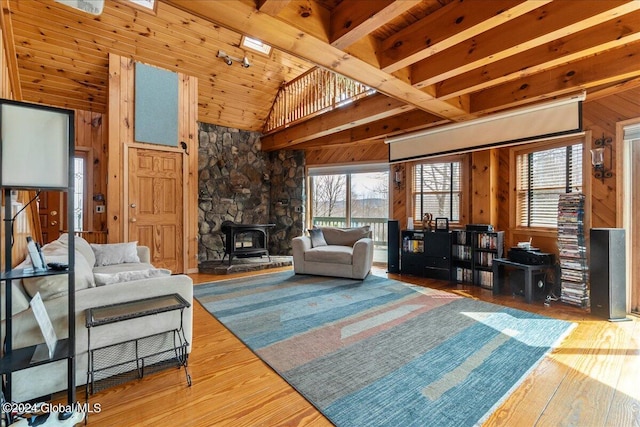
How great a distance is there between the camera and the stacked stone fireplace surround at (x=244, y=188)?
628cm

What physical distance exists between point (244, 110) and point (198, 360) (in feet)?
17.7

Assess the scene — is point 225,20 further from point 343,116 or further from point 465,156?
point 465,156

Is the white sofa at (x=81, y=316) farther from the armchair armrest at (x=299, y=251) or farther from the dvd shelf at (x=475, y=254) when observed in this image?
the dvd shelf at (x=475, y=254)

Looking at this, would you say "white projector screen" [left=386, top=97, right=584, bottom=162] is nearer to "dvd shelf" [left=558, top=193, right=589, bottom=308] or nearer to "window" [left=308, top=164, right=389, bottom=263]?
"dvd shelf" [left=558, top=193, right=589, bottom=308]

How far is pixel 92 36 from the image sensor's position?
171 inches

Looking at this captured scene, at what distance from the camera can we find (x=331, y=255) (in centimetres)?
470

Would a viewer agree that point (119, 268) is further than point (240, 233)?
No

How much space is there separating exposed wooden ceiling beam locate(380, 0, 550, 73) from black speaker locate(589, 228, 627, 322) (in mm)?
2401

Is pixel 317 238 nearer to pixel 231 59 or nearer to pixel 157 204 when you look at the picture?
pixel 157 204

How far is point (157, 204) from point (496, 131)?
5.07 m

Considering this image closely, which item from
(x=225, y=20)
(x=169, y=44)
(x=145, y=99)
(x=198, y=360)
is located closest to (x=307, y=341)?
(x=198, y=360)

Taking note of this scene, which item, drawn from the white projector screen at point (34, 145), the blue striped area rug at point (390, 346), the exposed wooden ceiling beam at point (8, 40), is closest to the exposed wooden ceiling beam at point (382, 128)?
the blue striped area rug at point (390, 346)

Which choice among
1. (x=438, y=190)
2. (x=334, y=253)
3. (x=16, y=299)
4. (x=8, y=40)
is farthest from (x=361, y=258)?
(x=8, y=40)

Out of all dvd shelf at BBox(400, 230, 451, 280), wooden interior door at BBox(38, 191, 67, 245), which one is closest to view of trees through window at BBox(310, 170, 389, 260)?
dvd shelf at BBox(400, 230, 451, 280)
